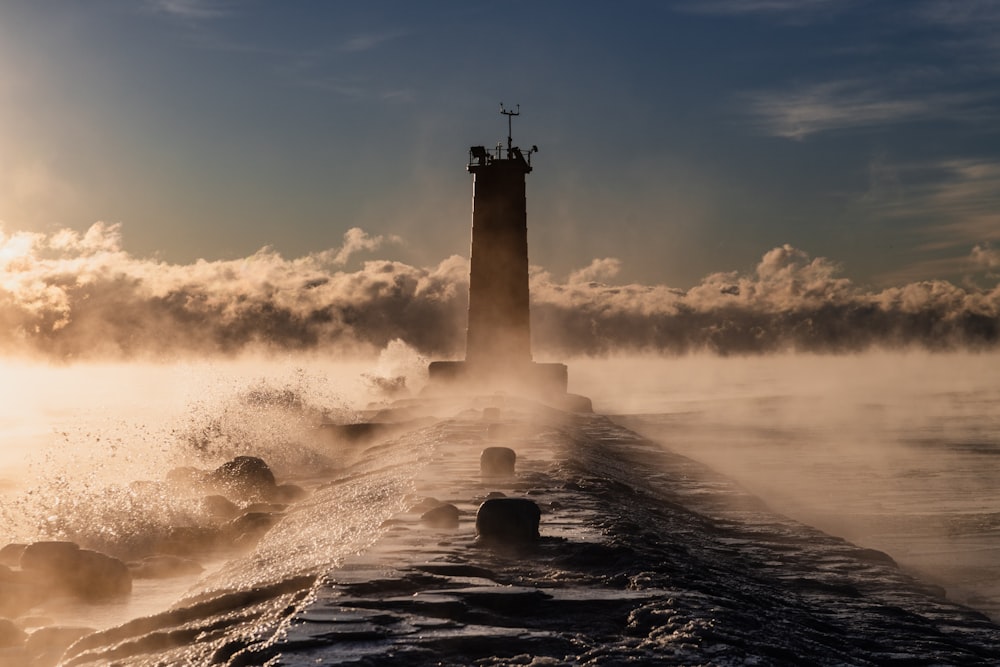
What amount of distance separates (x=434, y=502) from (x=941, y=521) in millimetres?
9230

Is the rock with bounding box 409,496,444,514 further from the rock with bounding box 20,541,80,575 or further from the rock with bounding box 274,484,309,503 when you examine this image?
the rock with bounding box 274,484,309,503

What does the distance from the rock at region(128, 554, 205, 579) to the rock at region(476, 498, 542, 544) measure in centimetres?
399

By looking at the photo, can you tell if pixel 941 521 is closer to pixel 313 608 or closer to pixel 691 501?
pixel 691 501

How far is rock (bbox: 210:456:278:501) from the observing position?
1540 centimetres

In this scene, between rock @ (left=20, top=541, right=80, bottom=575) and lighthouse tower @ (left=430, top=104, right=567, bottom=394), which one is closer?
rock @ (left=20, top=541, right=80, bottom=575)

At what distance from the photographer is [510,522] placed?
8.09 metres

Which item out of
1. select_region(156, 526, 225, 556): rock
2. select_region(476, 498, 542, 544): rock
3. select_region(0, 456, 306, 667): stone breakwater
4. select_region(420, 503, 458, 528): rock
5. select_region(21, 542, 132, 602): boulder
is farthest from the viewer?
select_region(156, 526, 225, 556): rock

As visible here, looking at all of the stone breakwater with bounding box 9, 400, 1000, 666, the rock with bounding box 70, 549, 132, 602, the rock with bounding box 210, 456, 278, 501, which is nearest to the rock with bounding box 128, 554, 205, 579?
the rock with bounding box 70, 549, 132, 602

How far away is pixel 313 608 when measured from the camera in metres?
6.20

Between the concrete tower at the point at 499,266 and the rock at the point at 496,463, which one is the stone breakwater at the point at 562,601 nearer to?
the rock at the point at 496,463

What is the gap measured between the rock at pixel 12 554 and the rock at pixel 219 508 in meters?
3.01

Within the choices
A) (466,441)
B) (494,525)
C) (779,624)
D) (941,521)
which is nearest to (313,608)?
(494,525)

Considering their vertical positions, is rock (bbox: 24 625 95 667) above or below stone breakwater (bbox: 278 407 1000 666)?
below

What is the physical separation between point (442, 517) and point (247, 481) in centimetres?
731
